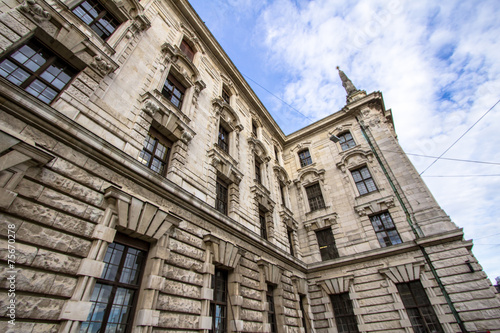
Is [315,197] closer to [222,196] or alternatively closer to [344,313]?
[344,313]

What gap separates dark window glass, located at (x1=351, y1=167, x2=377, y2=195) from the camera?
1765cm

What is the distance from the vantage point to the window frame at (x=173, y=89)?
11130 mm

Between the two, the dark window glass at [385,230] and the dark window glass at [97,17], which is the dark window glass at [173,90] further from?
the dark window glass at [385,230]

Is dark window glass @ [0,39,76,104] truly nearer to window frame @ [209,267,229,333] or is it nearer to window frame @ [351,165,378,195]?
window frame @ [209,267,229,333]

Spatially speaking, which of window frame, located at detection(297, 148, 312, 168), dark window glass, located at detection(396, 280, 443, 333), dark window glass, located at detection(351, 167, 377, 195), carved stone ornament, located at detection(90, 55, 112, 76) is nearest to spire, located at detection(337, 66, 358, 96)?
window frame, located at detection(297, 148, 312, 168)

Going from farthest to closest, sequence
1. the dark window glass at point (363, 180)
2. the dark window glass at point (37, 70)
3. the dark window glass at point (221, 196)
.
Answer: the dark window glass at point (363, 180) < the dark window glass at point (221, 196) < the dark window glass at point (37, 70)

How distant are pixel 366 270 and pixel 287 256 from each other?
5.28 m

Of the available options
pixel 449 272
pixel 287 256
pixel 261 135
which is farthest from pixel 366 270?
pixel 261 135

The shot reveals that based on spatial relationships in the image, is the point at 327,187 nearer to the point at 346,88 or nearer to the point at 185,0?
the point at 346,88

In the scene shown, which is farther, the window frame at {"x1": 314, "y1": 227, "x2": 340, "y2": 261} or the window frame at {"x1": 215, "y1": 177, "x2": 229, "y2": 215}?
the window frame at {"x1": 314, "y1": 227, "x2": 340, "y2": 261}

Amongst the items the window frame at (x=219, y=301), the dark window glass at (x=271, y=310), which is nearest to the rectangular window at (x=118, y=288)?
the window frame at (x=219, y=301)

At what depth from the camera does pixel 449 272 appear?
480 inches

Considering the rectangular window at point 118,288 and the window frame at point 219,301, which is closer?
the rectangular window at point 118,288

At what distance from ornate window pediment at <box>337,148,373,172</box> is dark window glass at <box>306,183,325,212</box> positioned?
2.76m
